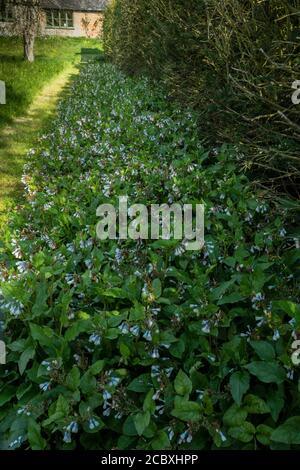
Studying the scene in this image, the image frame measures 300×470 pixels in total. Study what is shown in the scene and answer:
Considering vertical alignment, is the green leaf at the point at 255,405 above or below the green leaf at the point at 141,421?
above

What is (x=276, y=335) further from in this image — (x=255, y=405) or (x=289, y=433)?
(x=289, y=433)

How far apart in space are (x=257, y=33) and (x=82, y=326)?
158 inches

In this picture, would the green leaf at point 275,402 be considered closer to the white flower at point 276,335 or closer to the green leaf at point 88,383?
the white flower at point 276,335

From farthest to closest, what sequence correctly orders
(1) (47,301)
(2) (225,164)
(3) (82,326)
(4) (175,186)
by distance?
(2) (225,164), (4) (175,186), (1) (47,301), (3) (82,326)

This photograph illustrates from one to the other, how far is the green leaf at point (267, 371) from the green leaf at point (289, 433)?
238 millimetres

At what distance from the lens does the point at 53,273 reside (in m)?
3.66

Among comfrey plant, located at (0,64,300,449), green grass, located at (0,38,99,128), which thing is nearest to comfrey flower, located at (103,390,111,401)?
comfrey plant, located at (0,64,300,449)

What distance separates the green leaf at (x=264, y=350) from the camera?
9.04 ft

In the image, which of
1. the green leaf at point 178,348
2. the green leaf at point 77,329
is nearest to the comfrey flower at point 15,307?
the green leaf at point 77,329
